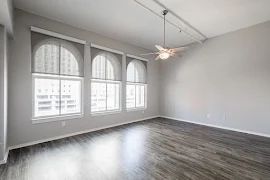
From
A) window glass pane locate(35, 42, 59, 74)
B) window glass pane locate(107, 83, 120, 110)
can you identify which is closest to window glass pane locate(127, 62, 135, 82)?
window glass pane locate(107, 83, 120, 110)

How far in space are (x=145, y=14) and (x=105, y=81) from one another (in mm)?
2456

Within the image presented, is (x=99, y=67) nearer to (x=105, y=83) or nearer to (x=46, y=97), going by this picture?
(x=105, y=83)

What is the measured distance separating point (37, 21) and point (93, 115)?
2930 millimetres

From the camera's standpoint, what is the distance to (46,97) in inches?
141

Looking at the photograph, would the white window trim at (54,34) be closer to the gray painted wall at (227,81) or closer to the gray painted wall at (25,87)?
the gray painted wall at (25,87)

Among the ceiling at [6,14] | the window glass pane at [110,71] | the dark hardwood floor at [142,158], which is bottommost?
Answer: the dark hardwood floor at [142,158]

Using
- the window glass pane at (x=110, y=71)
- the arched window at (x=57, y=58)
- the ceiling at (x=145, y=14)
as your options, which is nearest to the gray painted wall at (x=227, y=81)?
the ceiling at (x=145, y=14)

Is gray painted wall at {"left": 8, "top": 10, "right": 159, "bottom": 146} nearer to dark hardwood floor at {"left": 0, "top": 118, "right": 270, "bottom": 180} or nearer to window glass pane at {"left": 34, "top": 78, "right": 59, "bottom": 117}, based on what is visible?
window glass pane at {"left": 34, "top": 78, "right": 59, "bottom": 117}

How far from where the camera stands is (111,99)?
5055 millimetres

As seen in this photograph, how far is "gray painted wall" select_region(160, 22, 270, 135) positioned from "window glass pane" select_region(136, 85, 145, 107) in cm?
131

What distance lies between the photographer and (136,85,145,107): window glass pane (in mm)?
6091

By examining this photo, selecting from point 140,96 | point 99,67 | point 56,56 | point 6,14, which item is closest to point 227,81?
point 140,96

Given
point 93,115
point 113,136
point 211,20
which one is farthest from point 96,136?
point 211,20

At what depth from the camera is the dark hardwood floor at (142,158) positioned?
217cm
